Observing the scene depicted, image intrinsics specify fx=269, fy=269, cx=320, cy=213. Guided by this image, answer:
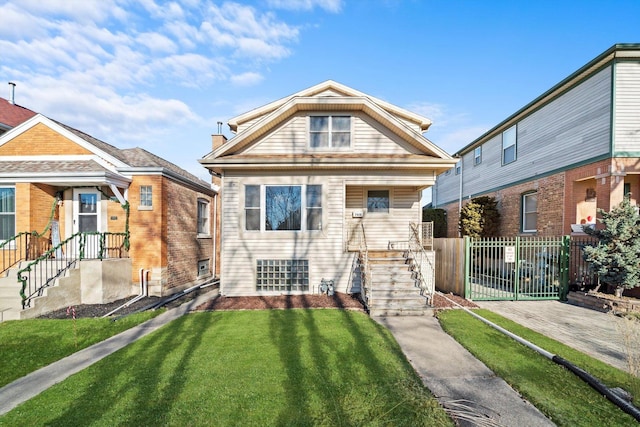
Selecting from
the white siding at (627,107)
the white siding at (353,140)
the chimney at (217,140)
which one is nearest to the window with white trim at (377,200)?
the white siding at (353,140)

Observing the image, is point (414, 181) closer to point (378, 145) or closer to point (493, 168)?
point (378, 145)

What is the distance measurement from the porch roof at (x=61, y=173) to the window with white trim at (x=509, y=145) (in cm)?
1885

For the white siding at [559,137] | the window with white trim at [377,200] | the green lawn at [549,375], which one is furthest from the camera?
the window with white trim at [377,200]

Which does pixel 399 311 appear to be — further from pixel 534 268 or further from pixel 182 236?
pixel 182 236

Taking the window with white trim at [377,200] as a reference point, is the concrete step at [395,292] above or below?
below

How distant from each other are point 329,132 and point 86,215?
9927mm

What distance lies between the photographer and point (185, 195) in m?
11.8

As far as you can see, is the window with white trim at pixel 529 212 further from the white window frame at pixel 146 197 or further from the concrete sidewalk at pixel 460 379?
the white window frame at pixel 146 197

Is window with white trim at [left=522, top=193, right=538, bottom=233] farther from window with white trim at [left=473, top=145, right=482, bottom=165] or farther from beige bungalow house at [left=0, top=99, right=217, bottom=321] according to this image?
beige bungalow house at [left=0, top=99, right=217, bottom=321]

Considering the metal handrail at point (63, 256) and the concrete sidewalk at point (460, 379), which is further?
the metal handrail at point (63, 256)

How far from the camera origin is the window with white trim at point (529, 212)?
43.8ft

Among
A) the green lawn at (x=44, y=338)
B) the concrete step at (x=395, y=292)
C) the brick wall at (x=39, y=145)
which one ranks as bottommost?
the green lawn at (x=44, y=338)

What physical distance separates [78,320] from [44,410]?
15.4ft

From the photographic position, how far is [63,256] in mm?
10109
